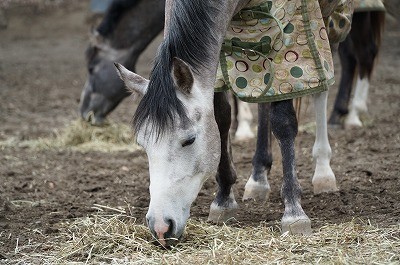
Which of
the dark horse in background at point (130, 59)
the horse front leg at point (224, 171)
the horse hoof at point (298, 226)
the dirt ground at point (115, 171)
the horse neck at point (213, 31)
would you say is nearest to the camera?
the horse neck at point (213, 31)

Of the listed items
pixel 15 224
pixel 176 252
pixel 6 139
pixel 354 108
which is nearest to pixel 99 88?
pixel 6 139

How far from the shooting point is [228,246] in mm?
3709

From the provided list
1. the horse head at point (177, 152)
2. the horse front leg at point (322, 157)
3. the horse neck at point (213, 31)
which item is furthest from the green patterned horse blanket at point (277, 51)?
the horse front leg at point (322, 157)

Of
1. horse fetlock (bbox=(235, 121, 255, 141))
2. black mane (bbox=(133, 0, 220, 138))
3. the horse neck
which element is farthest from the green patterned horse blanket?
horse fetlock (bbox=(235, 121, 255, 141))

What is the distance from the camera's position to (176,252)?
11.8 ft

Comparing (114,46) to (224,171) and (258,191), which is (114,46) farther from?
(224,171)

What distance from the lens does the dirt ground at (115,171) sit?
14.8ft

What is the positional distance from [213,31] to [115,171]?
8.28ft

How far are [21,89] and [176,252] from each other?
23.3ft

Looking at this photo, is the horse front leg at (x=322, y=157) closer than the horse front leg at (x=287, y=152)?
No

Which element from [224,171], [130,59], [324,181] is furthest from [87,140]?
[224,171]

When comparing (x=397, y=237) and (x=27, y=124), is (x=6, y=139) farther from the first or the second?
(x=397, y=237)

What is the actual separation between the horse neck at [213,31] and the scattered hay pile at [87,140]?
10.9ft

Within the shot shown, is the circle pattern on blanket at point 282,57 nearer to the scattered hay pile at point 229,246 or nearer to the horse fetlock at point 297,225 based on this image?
the horse fetlock at point 297,225
